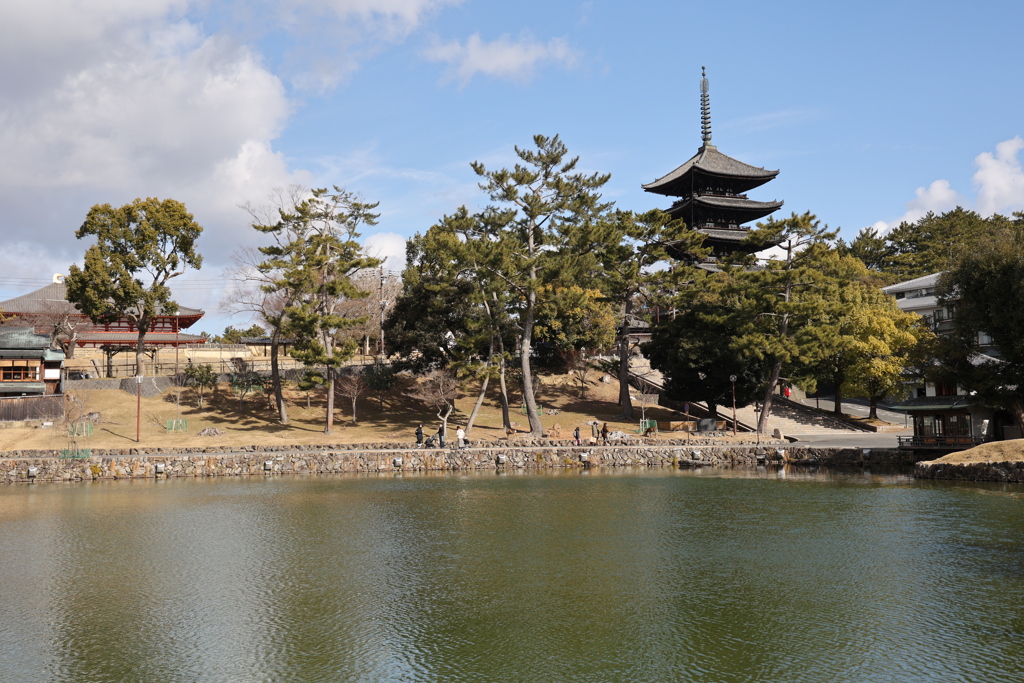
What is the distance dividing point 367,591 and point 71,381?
1592 inches

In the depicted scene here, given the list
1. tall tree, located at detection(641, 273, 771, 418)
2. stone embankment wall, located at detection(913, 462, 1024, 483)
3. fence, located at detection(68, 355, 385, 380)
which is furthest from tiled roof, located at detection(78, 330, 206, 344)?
stone embankment wall, located at detection(913, 462, 1024, 483)

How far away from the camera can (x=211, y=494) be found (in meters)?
27.2

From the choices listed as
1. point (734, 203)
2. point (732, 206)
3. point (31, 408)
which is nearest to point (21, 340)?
point (31, 408)

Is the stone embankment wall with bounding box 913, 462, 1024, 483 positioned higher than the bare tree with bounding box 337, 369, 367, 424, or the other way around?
the bare tree with bounding box 337, 369, 367, 424

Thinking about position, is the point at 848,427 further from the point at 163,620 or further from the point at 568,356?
the point at 163,620

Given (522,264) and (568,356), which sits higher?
(522,264)

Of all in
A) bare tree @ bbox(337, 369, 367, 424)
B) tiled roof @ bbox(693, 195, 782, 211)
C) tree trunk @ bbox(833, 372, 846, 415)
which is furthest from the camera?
tiled roof @ bbox(693, 195, 782, 211)

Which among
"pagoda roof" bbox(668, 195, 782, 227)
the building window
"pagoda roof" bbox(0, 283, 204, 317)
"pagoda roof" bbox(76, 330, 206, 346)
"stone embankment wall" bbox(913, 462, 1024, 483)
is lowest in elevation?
"stone embankment wall" bbox(913, 462, 1024, 483)

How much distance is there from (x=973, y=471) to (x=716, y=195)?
42.0 m

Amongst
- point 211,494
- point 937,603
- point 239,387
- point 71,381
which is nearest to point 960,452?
point 937,603

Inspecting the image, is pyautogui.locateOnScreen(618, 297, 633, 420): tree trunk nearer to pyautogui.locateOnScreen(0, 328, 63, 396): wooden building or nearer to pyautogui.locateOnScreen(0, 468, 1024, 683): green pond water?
pyautogui.locateOnScreen(0, 468, 1024, 683): green pond water

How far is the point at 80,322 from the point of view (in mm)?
58031

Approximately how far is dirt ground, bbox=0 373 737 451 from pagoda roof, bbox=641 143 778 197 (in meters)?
21.8

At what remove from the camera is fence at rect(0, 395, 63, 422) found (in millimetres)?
39469
